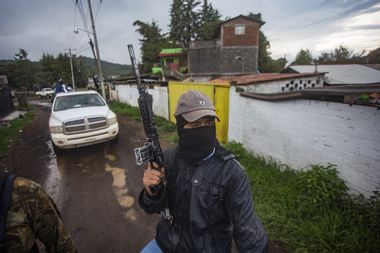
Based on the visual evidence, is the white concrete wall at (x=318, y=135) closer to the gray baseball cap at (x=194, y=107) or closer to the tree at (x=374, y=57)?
the gray baseball cap at (x=194, y=107)

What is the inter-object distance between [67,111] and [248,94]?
5.27 metres

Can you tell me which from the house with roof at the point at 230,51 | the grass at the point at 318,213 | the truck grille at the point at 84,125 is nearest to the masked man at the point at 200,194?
the grass at the point at 318,213

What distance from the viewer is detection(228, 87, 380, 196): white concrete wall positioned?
9.36 feet

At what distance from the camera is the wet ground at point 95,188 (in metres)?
3.00

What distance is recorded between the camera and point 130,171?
5.05 metres

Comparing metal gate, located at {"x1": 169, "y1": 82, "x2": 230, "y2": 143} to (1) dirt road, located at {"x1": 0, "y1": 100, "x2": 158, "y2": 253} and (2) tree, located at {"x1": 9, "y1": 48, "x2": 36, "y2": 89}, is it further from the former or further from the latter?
(2) tree, located at {"x1": 9, "y1": 48, "x2": 36, "y2": 89}

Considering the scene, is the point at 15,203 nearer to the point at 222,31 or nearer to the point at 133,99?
the point at 133,99

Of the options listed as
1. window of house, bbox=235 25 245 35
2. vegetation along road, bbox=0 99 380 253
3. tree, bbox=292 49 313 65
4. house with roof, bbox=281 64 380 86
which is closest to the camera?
vegetation along road, bbox=0 99 380 253

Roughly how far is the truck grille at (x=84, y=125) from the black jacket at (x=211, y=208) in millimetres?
4921

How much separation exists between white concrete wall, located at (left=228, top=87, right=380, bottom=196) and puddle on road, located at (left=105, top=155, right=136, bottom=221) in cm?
316

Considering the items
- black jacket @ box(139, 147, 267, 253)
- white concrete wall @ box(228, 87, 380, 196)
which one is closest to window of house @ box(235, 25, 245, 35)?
white concrete wall @ box(228, 87, 380, 196)

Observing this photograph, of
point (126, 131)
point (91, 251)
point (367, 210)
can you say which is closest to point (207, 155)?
point (91, 251)

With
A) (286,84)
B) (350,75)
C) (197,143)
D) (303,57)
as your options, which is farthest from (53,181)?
(303,57)

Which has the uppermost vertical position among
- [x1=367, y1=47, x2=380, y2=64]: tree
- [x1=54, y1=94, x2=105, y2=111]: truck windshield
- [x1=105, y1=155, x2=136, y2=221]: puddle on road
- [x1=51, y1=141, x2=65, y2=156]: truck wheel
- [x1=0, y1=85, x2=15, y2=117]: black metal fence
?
[x1=367, y1=47, x2=380, y2=64]: tree
